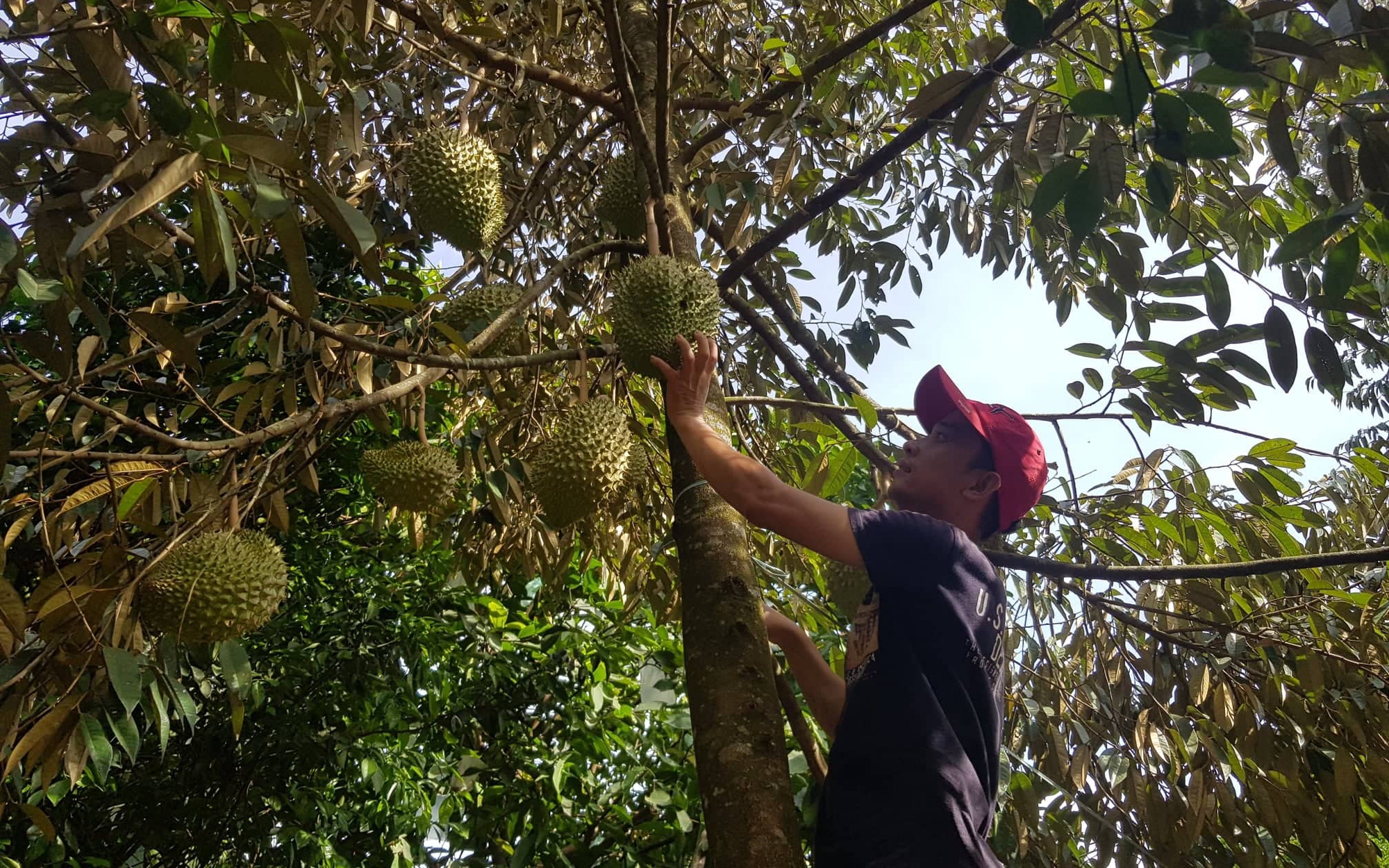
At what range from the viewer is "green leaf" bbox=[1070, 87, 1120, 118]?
45.7 inches

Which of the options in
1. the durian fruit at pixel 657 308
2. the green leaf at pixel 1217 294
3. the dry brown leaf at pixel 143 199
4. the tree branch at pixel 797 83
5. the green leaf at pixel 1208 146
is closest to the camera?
the dry brown leaf at pixel 143 199

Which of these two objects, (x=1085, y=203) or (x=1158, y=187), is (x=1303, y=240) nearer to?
(x=1158, y=187)

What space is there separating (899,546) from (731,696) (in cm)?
43

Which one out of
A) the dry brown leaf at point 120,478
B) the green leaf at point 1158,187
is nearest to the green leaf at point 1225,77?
Result: the green leaf at point 1158,187

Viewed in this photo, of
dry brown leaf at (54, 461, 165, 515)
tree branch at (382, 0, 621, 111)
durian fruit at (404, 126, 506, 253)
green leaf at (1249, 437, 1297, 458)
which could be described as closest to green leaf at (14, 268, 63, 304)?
dry brown leaf at (54, 461, 165, 515)

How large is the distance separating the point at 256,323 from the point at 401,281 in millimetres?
1713

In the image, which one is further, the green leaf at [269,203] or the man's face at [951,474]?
the man's face at [951,474]

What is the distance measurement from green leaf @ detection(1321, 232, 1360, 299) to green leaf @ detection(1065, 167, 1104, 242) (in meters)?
0.36

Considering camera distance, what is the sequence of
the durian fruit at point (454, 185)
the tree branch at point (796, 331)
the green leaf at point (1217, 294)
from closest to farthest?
the green leaf at point (1217, 294)
the durian fruit at point (454, 185)
the tree branch at point (796, 331)

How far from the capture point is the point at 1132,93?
3.63 feet

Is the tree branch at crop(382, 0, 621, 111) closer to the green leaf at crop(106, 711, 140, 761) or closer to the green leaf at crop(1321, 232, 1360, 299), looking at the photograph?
the green leaf at crop(106, 711, 140, 761)

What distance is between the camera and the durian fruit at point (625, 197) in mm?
2113

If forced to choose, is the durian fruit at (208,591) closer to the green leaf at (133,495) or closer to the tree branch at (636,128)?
the green leaf at (133,495)

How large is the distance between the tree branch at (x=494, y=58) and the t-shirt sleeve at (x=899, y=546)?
3.83ft
